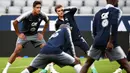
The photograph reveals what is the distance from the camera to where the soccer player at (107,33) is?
841 centimetres

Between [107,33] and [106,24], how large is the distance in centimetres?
18

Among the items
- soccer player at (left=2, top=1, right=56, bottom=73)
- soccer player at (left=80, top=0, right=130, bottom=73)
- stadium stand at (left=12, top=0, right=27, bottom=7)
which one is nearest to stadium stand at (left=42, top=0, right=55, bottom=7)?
stadium stand at (left=12, top=0, right=27, bottom=7)

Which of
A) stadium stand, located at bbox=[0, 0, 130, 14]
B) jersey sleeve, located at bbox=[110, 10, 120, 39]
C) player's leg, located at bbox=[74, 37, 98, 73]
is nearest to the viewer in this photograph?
jersey sleeve, located at bbox=[110, 10, 120, 39]

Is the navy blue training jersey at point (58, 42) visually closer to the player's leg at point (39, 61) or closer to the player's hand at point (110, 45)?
the player's leg at point (39, 61)

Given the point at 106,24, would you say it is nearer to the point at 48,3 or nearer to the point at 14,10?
the point at 14,10

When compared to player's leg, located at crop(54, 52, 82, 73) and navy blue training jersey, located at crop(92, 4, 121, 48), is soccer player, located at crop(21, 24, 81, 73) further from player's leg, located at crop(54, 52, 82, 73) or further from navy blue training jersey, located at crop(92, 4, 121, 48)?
navy blue training jersey, located at crop(92, 4, 121, 48)

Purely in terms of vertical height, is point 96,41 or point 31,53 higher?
point 96,41

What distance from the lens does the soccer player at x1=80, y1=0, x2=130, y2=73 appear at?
841cm

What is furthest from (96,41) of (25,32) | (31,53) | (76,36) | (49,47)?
(31,53)

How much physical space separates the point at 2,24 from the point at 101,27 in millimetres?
11633

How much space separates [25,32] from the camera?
1194cm

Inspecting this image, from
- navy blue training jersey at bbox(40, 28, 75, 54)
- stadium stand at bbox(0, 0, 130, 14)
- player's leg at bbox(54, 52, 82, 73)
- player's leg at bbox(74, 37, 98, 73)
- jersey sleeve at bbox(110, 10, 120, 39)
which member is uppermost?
jersey sleeve at bbox(110, 10, 120, 39)

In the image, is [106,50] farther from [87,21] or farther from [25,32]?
[87,21]

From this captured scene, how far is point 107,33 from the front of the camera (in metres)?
8.49
